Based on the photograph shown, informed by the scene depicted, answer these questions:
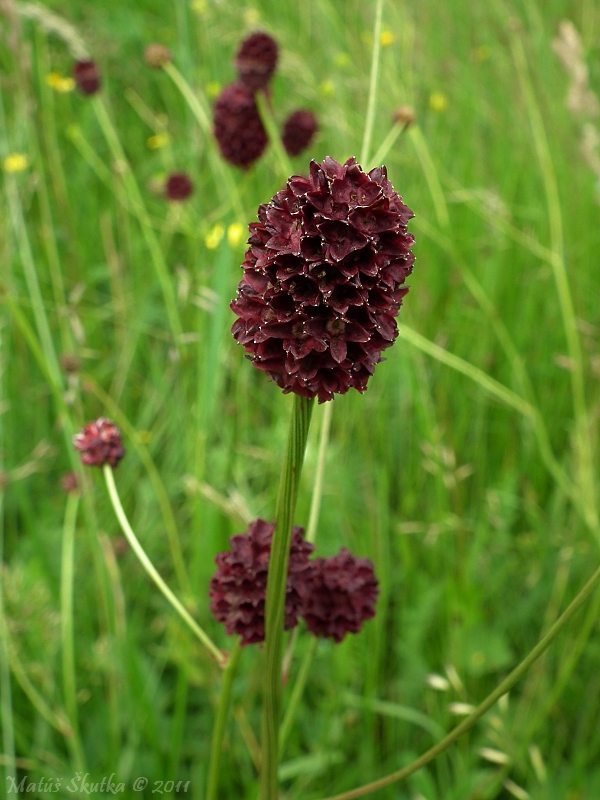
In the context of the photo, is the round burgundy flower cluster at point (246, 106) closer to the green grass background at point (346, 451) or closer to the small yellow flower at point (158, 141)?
the green grass background at point (346, 451)

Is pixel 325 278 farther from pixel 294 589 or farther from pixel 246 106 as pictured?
pixel 246 106

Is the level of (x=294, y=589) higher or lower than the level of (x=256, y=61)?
lower

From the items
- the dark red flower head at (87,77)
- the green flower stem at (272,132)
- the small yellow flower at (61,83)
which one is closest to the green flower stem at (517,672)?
the green flower stem at (272,132)

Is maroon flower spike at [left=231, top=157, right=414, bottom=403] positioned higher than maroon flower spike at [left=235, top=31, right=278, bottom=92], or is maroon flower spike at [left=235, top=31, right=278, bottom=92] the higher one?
maroon flower spike at [left=235, top=31, right=278, bottom=92]

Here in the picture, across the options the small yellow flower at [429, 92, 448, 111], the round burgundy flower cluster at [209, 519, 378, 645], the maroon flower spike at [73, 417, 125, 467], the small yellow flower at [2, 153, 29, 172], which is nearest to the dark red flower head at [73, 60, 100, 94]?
the small yellow flower at [2, 153, 29, 172]

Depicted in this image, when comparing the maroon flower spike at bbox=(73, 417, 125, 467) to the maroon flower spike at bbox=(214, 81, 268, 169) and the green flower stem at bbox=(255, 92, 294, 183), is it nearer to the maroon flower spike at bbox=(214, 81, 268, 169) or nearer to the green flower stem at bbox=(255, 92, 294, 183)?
the green flower stem at bbox=(255, 92, 294, 183)

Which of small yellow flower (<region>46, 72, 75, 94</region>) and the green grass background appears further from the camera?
small yellow flower (<region>46, 72, 75, 94</region>)

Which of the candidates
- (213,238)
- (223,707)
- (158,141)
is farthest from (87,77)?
(223,707)

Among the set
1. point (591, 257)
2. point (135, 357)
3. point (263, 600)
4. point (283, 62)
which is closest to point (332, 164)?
point (263, 600)
